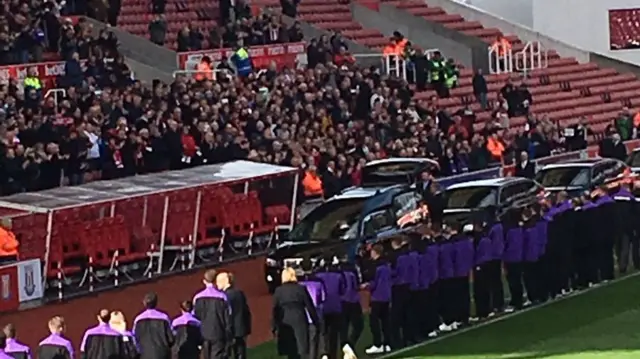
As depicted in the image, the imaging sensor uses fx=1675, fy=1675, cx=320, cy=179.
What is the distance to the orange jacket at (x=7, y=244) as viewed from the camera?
26.0 meters

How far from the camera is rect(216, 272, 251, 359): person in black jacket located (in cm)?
2023

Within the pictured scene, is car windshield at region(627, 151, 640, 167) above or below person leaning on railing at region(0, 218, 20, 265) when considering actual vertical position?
below

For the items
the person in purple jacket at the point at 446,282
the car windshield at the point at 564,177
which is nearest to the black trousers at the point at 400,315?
the person in purple jacket at the point at 446,282

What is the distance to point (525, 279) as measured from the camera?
26.7m

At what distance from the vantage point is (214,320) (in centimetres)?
2000

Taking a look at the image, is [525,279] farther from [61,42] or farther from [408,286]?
[61,42]

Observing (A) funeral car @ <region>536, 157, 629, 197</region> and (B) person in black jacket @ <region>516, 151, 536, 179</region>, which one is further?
(B) person in black jacket @ <region>516, 151, 536, 179</region>

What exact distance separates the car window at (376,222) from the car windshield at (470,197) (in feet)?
8.32

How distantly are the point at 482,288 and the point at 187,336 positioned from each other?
7.04m

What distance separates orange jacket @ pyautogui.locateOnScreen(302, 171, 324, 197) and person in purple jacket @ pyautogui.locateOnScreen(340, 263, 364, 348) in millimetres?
10769

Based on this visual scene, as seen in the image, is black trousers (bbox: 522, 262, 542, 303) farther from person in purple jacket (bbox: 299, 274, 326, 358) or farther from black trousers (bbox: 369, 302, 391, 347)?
person in purple jacket (bbox: 299, 274, 326, 358)

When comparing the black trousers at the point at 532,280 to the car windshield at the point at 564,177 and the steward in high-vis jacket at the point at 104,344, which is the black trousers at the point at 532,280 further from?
the steward in high-vis jacket at the point at 104,344

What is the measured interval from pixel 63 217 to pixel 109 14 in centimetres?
1279

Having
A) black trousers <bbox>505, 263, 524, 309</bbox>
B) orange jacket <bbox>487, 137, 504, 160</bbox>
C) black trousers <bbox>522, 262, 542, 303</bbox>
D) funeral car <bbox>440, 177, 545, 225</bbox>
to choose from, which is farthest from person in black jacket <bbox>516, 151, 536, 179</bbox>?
black trousers <bbox>505, 263, 524, 309</bbox>
